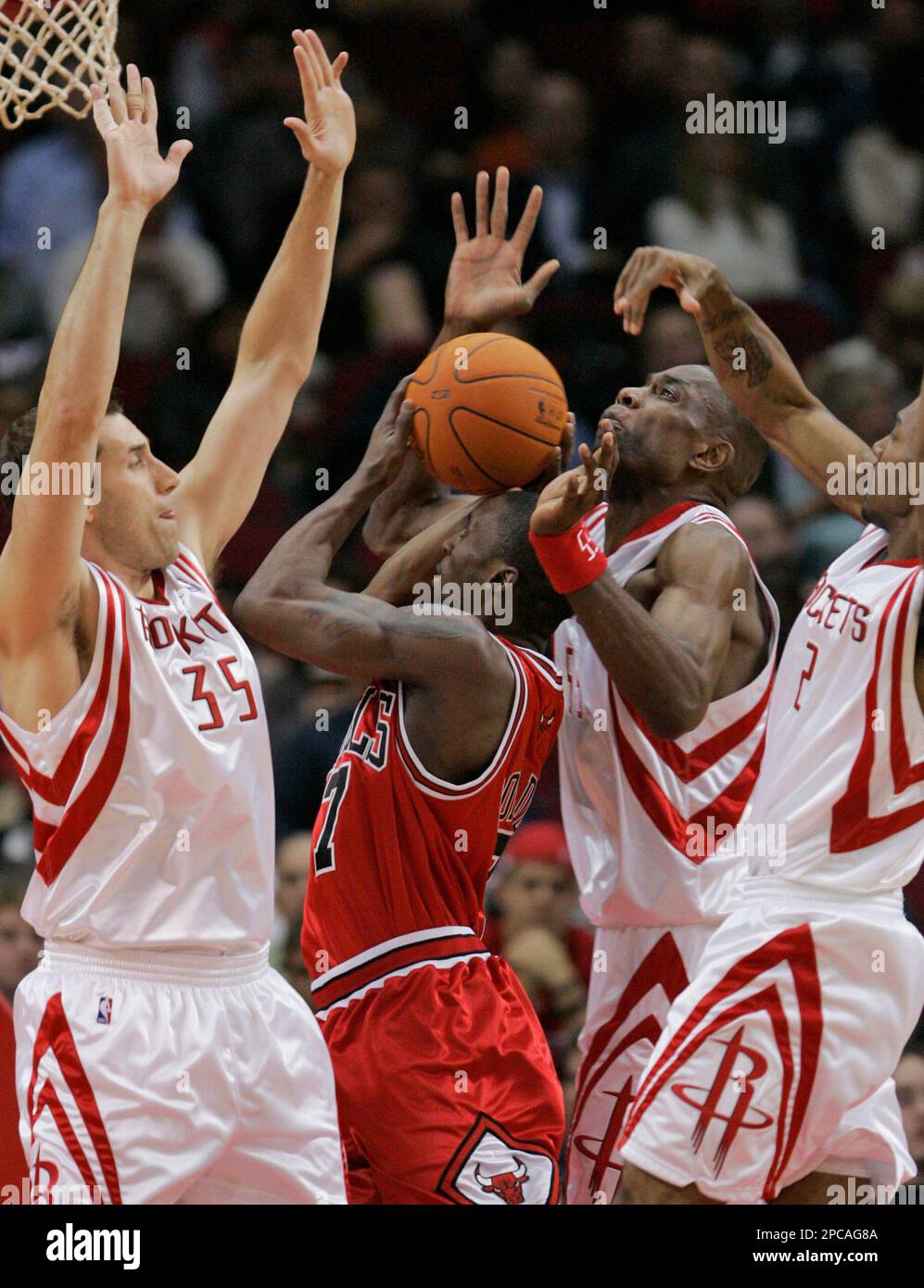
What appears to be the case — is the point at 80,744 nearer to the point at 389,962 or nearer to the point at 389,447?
the point at 389,962

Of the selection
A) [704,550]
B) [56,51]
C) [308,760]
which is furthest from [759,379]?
[308,760]

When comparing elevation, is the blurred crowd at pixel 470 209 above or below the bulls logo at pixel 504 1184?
above

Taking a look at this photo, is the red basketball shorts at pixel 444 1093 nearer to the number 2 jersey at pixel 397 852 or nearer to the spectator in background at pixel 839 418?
the number 2 jersey at pixel 397 852

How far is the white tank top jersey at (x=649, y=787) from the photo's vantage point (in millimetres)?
4996

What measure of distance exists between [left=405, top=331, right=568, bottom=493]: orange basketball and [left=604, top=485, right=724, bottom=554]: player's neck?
0.36m

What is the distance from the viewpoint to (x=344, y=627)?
183 inches

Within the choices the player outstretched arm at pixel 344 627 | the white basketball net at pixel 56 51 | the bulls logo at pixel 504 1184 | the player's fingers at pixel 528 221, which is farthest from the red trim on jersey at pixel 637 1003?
the white basketball net at pixel 56 51

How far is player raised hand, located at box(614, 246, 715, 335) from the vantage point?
498 cm

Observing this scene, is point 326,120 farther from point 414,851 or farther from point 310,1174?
point 310,1174

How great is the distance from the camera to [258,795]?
4.29 m

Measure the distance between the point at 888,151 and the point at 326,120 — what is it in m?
5.95

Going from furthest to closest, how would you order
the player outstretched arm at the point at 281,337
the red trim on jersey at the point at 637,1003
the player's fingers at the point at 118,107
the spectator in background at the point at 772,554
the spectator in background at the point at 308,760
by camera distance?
1. the spectator in background at the point at 772,554
2. the spectator in background at the point at 308,760
3. the red trim on jersey at the point at 637,1003
4. the player outstretched arm at the point at 281,337
5. the player's fingers at the point at 118,107

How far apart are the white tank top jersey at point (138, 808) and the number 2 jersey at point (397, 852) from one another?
1.55ft

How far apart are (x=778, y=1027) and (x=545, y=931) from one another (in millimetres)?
2592
